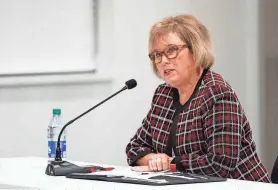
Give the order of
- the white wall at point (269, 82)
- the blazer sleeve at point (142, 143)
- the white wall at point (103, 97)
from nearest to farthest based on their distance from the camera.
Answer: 1. the blazer sleeve at point (142, 143)
2. the white wall at point (103, 97)
3. the white wall at point (269, 82)

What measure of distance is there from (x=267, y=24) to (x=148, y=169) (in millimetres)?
2023

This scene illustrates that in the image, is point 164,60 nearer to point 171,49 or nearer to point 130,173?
point 171,49

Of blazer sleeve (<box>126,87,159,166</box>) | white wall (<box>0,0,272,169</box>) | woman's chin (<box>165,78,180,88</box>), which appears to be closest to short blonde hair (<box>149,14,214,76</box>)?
woman's chin (<box>165,78,180,88</box>)

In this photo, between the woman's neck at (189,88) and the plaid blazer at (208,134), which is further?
the woman's neck at (189,88)

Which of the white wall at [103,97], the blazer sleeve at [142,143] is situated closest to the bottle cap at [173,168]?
the blazer sleeve at [142,143]

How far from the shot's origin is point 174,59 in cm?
241

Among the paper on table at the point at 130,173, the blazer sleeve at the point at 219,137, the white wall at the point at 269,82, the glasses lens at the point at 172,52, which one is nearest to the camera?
the paper on table at the point at 130,173

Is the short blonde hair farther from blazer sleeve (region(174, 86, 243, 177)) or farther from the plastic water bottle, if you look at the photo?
the plastic water bottle

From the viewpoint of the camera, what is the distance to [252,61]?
3.96 m

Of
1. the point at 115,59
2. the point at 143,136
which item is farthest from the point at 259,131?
the point at 143,136

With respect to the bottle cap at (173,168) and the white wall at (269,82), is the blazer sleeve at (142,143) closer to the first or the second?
the bottle cap at (173,168)

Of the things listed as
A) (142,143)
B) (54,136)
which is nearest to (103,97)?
(54,136)

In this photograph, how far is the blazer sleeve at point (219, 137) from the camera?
2.20m

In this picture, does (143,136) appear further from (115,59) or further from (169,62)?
(115,59)
